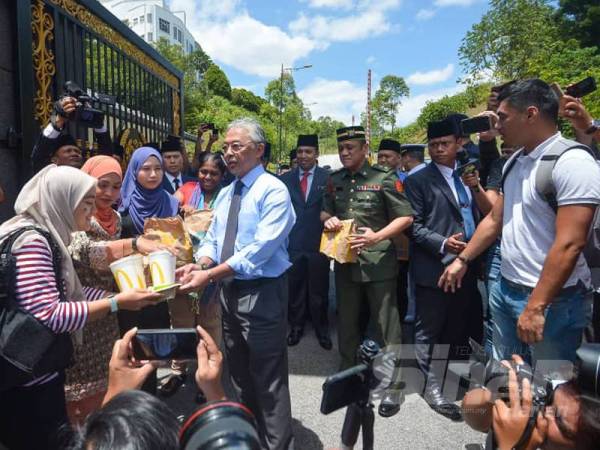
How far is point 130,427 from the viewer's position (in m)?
0.91

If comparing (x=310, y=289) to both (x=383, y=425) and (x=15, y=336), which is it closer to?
(x=383, y=425)

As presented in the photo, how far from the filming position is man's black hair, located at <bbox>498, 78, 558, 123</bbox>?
197cm

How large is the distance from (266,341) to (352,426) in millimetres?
1263

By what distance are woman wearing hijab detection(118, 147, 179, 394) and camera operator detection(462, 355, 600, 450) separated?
2.41 metres

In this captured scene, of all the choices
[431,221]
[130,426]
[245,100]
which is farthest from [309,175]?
[245,100]

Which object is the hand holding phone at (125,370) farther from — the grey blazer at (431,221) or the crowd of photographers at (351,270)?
the grey blazer at (431,221)

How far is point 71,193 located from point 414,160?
5.41m

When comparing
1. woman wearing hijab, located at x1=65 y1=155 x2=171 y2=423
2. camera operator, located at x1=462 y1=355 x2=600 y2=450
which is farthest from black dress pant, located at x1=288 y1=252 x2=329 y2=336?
camera operator, located at x1=462 y1=355 x2=600 y2=450

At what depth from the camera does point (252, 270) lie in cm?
219

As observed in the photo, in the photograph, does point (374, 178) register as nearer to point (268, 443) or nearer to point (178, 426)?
point (268, 443)

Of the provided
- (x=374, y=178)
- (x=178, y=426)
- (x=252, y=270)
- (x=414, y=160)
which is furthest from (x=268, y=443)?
(x=414, y=160)

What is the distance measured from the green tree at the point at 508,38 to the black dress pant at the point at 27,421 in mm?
24706

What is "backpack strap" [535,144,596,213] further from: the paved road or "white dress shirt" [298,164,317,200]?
"white dress shirt" [298,164,317,200]

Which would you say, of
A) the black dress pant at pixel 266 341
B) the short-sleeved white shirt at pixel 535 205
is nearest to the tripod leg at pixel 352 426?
the black dress pant at pixel 266 341
